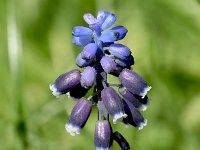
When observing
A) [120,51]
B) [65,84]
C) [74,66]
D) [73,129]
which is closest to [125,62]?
[120,51]

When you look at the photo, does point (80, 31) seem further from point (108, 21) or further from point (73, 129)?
point (73, 129)

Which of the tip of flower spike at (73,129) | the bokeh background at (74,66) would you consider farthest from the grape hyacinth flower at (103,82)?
the bokeh background at (74,66)

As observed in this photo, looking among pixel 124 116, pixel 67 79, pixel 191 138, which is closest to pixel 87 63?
pixel 67 79

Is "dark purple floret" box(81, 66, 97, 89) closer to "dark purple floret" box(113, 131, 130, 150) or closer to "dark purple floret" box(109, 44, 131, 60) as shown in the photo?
"dark purple floret" box(109, 44, 131, 60)

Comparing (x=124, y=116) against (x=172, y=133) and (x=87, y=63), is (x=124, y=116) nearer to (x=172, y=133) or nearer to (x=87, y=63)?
(x=87, y=63)

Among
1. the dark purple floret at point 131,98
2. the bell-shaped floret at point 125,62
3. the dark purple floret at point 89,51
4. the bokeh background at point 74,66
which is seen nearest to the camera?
the dark purple floret at point 89,51

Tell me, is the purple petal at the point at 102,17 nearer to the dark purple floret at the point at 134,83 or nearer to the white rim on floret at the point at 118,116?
the dark purple floret at the point at 134,83
